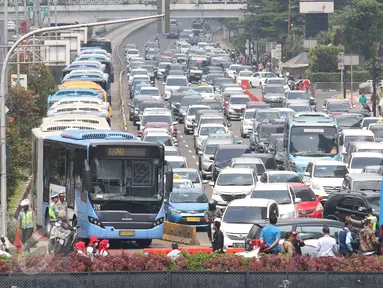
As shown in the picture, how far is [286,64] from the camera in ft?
395

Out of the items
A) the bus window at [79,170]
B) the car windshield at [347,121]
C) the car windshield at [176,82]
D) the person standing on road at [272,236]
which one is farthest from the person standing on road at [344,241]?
the car windshield at [176,82]

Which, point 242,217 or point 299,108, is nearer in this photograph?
point 242,217

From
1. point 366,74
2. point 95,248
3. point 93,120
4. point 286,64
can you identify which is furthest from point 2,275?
point 286,64

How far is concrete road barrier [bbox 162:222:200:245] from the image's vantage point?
3441 cm

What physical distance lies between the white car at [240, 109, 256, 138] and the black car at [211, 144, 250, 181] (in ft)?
43.5

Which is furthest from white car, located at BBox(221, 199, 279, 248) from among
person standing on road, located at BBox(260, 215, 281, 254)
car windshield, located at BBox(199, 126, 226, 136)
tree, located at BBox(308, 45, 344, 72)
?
tree, located at BBox(308, 45, 344, 72)

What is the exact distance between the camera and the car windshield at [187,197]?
39.1 meters

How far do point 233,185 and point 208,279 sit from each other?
2042cm

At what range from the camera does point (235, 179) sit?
140 ft

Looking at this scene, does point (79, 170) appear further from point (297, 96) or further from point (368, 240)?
point (297, 96)

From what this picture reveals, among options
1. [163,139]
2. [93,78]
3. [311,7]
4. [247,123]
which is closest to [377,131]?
[163,139]

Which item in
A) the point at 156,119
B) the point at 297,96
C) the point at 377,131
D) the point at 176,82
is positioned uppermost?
the point at 176,82

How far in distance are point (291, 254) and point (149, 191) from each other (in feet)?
26.7

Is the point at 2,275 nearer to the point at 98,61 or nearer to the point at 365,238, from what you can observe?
the point at 365,238
